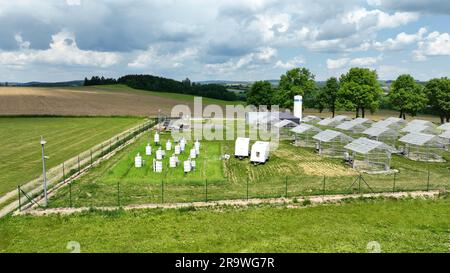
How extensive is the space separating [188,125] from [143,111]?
1257 inches

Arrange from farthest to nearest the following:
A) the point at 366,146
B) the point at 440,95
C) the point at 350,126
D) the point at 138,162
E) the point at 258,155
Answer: the point at 440,95 < the point at 350,126 < the point at 258,155 < the point at 366,146 < the point at 138,162

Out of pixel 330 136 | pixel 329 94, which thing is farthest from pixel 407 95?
pixel 330 136

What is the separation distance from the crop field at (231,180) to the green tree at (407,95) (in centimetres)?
3947

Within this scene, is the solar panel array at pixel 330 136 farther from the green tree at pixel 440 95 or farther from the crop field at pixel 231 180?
the green tree at pixel 440 95

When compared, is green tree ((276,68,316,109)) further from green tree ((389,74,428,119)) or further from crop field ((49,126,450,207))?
crop field ((49,126,450,207))

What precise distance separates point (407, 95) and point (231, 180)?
58042 mm

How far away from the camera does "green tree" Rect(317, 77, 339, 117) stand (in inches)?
3460

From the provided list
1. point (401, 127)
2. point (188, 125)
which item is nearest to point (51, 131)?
point (188, 125)

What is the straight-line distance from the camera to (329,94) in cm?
8850

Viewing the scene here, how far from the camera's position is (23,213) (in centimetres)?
2136

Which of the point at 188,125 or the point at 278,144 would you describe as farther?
the point at 188,125

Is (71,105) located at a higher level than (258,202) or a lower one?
higher

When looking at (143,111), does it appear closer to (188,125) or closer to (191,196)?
(188,125)

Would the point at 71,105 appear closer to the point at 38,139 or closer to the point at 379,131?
the point at 38,139
